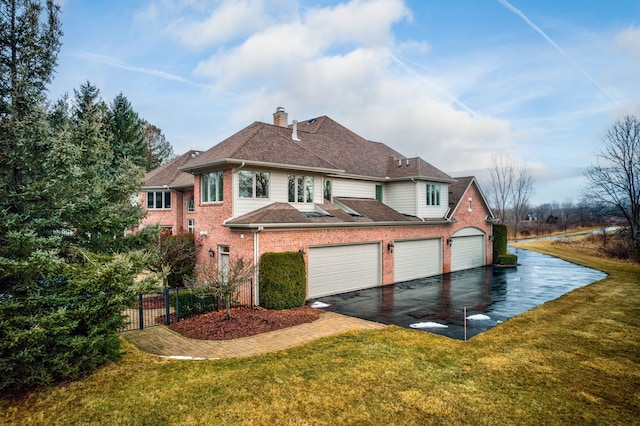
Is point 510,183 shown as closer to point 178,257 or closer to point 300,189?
point 300,189

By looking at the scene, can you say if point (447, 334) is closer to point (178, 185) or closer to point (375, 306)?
point (375, 306)

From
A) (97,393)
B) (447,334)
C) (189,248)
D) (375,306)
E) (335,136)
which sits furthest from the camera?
(335,136)

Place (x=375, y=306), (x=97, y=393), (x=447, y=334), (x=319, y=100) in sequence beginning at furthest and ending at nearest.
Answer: (x=319, y=100), (x=375, y=306), (x=447, y=334), (x=97, y=393)

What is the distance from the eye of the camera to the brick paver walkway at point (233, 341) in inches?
360

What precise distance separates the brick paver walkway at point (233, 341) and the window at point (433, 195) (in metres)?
12.8

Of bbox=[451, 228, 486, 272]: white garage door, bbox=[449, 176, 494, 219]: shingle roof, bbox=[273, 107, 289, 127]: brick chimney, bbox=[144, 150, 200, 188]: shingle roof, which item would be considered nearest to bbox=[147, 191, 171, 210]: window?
bbox=[144, 150, 200, 188]: shingle roof

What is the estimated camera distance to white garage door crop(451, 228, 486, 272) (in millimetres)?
23902

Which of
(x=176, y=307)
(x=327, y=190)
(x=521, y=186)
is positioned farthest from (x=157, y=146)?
(x=521, y=186)

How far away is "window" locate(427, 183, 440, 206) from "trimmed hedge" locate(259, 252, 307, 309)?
40.1 ft

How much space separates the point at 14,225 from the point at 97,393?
357 cm

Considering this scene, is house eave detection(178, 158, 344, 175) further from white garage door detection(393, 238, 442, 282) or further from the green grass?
the green grass

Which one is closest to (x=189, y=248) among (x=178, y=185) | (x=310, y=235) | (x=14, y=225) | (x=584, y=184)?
(x=310, y=235)

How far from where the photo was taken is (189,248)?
55.2 feet

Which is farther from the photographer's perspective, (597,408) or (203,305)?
(203,305)
